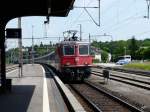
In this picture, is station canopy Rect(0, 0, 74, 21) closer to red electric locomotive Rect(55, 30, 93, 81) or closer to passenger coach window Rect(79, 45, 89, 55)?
red electric locomotive Rect(55, 30, 93, 81)

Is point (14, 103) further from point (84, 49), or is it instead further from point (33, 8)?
point (84, 49)

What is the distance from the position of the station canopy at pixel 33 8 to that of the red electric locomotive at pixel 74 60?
36.2 feet

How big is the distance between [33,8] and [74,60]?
13.8 metres

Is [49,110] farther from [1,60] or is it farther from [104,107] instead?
[1,60]

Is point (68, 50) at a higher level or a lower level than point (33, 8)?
lower

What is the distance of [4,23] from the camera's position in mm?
21734

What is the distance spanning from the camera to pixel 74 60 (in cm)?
3534

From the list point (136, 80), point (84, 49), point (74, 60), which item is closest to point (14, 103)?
point (74, 60)

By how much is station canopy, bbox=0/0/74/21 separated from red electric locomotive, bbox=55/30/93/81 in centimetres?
1103

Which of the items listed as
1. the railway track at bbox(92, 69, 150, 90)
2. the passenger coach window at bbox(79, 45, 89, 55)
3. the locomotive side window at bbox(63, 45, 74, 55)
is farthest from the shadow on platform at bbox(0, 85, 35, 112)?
the passenger coach window at bbox(79, 45, 89, 55)

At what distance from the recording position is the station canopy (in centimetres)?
1984

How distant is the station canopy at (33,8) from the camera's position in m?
19.8

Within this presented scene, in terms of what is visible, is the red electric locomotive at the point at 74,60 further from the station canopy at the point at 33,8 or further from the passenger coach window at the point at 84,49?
A: the station canopy at the point at 33,8

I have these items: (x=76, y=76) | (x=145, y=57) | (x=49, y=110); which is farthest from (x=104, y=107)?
(x=145, y=57)
